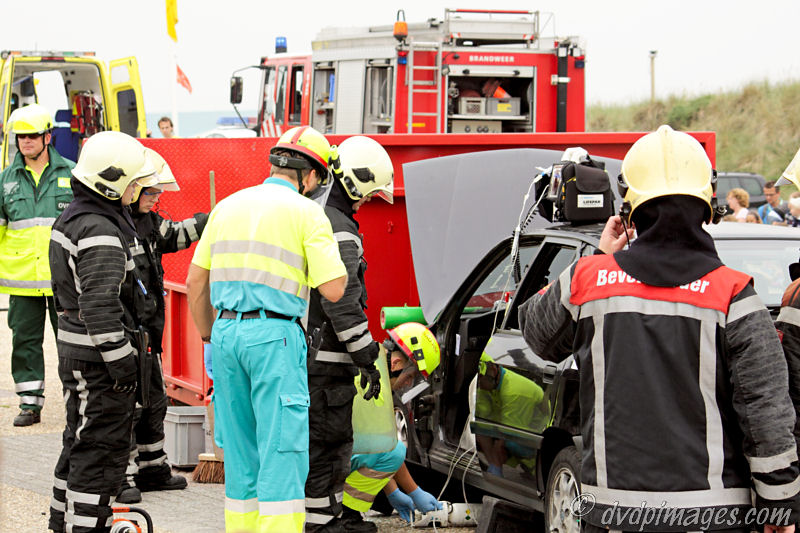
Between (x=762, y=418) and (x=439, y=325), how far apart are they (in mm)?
3369

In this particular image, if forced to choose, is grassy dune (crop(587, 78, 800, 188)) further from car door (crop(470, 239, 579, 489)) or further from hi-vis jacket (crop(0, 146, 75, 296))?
car door (crop(470, 239, 579, 489))

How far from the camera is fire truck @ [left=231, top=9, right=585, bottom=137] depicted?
1347 centimetres

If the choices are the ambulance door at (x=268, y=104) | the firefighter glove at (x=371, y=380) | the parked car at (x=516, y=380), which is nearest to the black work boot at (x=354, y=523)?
the parked car at (x=516, y=380)

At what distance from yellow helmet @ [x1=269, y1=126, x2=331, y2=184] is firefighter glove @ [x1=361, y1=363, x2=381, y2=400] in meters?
0.95

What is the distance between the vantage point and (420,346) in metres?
5.98

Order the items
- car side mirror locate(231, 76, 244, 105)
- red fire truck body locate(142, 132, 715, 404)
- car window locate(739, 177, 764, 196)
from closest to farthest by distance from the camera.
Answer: red fire truck body locate(142, 132, 715, 404) < car side mirror locate(231, 76, 244, 105) < car window locate(739, 177, 764, 196)

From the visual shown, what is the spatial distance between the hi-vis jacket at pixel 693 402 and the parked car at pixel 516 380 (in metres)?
1.56

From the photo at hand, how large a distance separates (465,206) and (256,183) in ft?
5.14

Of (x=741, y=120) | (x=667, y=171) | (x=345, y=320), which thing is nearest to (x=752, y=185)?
(x=741, y=120)

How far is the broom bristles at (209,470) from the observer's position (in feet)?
22.2

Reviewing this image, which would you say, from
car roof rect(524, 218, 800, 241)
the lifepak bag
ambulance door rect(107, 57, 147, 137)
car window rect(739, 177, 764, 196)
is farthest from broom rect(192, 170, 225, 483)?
car window rect(739, 177, 764, 196)

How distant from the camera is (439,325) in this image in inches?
242

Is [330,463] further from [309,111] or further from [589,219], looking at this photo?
[309,111]

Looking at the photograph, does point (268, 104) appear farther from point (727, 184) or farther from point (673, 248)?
point (673, 248)
